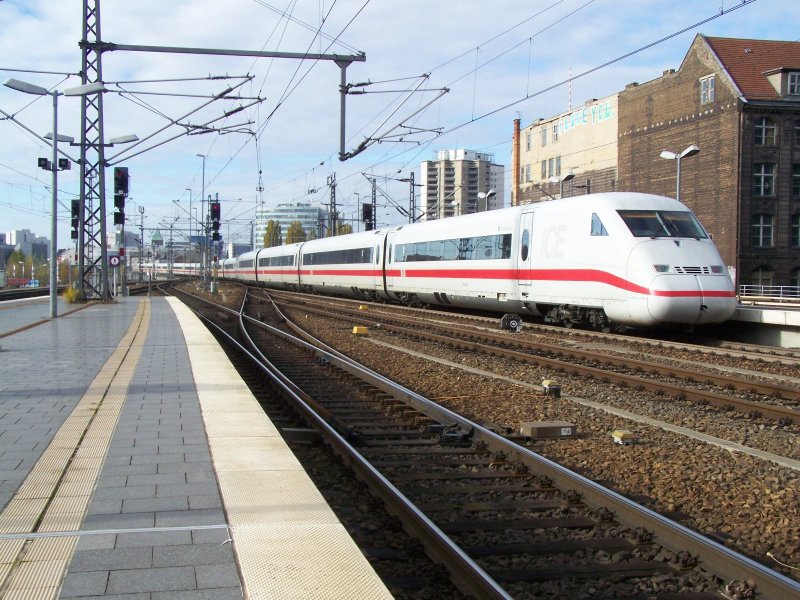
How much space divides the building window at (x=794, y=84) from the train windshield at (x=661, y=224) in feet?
110

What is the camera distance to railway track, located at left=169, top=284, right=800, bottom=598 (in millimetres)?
3713

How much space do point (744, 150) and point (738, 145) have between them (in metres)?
0.46

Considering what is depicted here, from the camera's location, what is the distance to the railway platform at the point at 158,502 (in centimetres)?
335

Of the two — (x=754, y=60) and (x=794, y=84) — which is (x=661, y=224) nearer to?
(x=794, y=84)

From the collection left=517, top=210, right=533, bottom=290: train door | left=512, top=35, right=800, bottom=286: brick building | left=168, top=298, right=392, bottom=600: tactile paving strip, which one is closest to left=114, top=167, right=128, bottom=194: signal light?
left=517, top=210, right=533, bottom=290: train door

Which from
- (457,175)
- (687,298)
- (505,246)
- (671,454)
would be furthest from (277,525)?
(457,175)

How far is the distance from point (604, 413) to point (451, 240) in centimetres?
1517

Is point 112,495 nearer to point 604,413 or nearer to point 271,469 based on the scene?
point 271,469

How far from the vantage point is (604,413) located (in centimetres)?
820

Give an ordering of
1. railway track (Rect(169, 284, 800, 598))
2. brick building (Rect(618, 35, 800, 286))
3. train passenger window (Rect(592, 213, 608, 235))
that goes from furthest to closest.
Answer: brick building (Rect(618, 35, 800, 286)) < train passenger window (Rect(592, 213, 608, 235)) < railway track (Rect(169, 284, 800, 598))

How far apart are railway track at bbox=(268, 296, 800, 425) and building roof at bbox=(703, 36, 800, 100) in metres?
33.9

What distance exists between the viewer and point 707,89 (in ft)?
144

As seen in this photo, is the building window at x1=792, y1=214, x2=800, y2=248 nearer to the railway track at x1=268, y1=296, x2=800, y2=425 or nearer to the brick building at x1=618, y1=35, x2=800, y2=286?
the brick building at x1=618, y1=35, x2=800, y2=286

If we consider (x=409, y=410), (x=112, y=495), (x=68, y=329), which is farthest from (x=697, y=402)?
(x=68, y=329)
